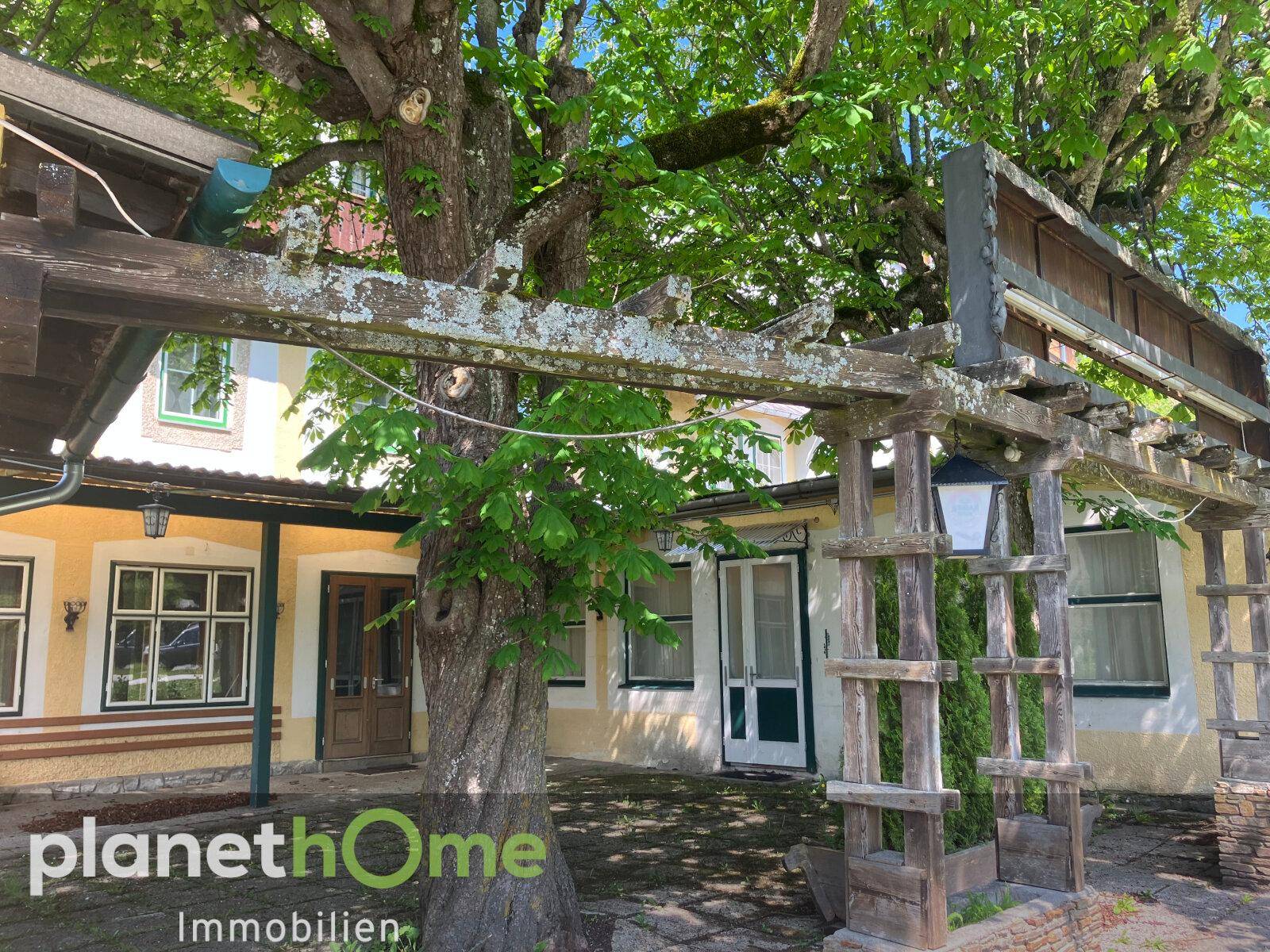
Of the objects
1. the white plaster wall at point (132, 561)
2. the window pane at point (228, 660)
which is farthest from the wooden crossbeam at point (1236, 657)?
the window pane at point (228, 660)

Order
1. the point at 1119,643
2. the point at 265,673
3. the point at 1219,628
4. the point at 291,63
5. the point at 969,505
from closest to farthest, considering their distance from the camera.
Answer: the point at 969,505, the point at 291,63, the point at 1219,628, the point at 1119,643, the point at 265,673

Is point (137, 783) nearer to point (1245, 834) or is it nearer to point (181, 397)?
point (181, 397)

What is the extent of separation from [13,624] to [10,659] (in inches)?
13.9

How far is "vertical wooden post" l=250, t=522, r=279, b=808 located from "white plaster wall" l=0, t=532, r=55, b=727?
7.22 feet

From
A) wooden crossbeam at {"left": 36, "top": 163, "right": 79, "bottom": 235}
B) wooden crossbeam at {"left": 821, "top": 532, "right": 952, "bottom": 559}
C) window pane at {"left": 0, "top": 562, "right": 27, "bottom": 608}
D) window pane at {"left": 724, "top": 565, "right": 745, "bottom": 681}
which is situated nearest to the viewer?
wooden crossbeam at {"left": 36, "top": 163, "right": 79, "bottom": 235}

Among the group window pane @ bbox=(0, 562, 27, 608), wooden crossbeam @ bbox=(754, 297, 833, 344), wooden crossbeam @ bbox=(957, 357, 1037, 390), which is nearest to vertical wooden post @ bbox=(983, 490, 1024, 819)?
wooden crossbeam @ bbox=(957, 357, 1037, 390)

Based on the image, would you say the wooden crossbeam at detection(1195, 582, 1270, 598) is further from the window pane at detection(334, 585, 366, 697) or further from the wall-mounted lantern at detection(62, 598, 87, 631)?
the wall-mounted lantern at detection(62, 598, 87, 631)

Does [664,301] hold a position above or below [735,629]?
above

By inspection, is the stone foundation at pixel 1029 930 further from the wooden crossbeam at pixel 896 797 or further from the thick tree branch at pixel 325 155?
the thick tree branch at pixel 325 155

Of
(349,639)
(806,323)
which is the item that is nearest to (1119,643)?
(806,323)

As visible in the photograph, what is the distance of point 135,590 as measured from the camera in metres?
10.7

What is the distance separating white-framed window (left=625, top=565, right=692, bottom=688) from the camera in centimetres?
1235

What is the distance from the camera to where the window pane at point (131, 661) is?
10.4m

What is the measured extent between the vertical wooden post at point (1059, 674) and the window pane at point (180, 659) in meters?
9.46
